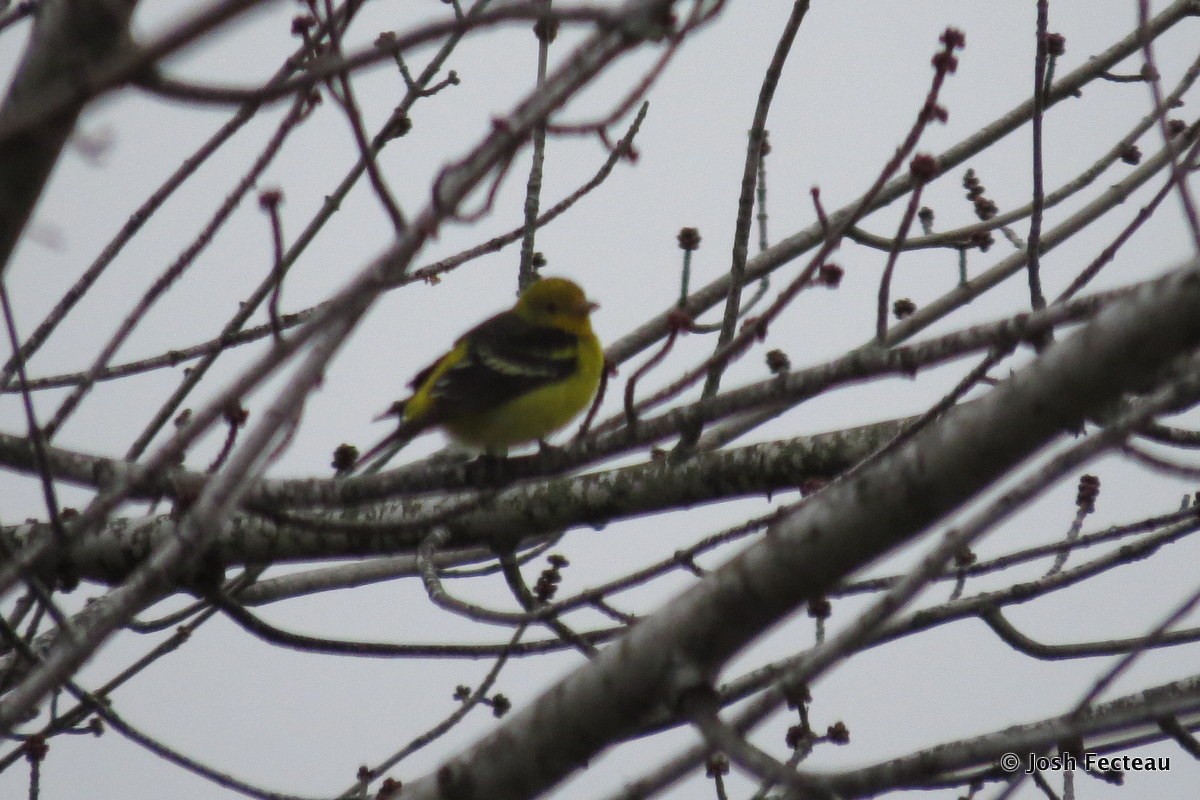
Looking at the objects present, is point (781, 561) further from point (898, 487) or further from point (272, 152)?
point (272, 152)

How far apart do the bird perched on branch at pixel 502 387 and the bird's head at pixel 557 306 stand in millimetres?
102

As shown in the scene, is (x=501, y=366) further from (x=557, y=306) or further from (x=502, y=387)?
(x=557, y=306)

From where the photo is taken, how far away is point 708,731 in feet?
7.95

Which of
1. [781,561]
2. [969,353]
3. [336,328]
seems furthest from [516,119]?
[969,353]

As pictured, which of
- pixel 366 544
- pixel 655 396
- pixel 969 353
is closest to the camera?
pixel 969 353

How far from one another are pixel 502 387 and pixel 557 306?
1207 mm

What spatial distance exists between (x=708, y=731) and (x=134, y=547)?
2827 millimetres

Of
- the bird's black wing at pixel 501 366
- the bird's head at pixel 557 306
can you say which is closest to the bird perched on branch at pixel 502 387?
the bird's black wing at pixel 501 366

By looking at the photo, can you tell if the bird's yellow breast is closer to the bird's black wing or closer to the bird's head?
the bird's black wing

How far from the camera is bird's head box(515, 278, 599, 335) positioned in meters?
7.03

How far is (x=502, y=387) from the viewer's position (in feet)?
19.6

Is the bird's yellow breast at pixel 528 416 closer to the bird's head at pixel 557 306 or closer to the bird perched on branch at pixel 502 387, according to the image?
the bird perched on branch at pixel 502 387

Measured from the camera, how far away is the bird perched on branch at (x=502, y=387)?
5.79 m

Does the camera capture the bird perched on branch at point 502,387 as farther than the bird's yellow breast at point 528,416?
No
